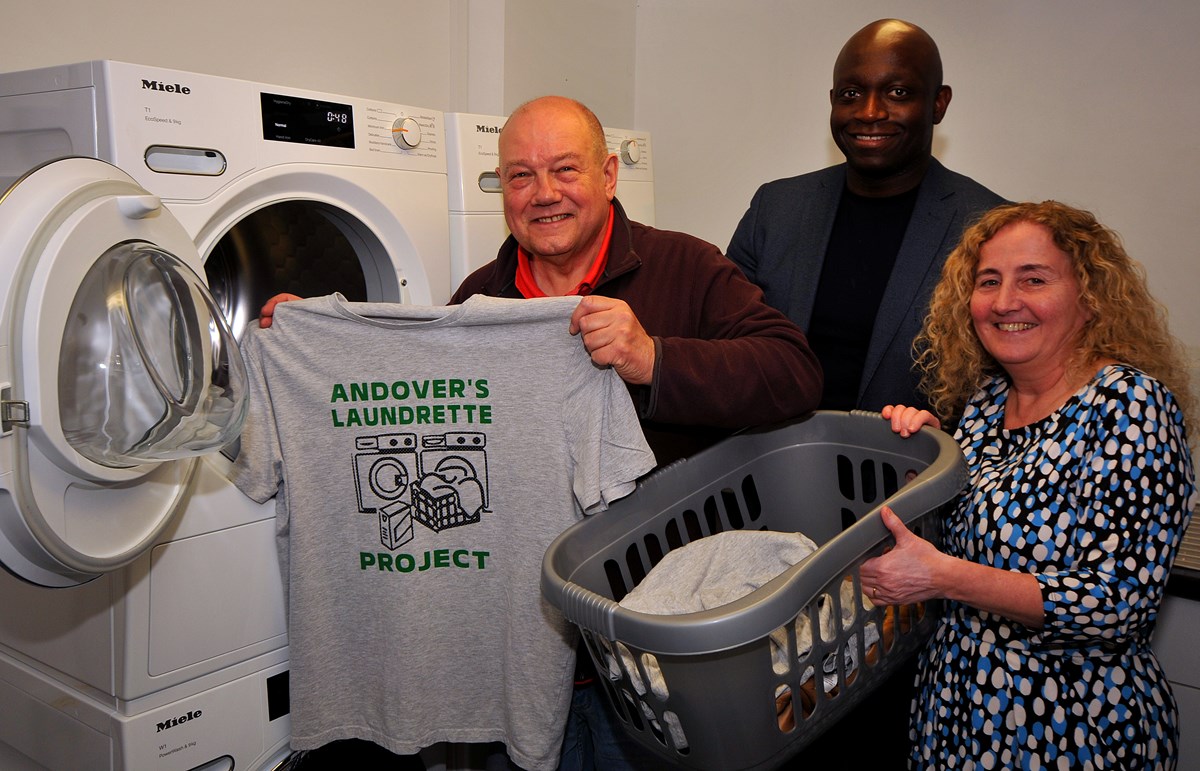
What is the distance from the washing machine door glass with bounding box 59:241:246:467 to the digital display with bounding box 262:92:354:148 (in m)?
0.39

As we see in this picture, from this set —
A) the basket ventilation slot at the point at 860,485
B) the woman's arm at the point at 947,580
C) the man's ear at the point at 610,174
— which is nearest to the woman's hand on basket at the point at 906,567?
the woman's arm at the point at 947,580

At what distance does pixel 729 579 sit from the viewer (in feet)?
4.65

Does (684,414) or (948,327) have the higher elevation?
(948,327)

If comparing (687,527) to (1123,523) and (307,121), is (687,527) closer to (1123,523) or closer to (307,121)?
(1123,523)

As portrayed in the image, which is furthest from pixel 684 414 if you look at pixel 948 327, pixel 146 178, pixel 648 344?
pixel 146 178

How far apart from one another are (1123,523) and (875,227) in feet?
2.95

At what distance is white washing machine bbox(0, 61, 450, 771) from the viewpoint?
1093 millimetres

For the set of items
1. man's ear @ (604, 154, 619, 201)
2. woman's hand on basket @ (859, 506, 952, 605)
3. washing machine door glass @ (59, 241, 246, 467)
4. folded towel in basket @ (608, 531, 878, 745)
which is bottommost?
folded towel in basket @ (608, 531, 878, 745)

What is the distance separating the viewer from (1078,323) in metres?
1.36

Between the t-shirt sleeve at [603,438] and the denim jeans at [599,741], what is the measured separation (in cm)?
47

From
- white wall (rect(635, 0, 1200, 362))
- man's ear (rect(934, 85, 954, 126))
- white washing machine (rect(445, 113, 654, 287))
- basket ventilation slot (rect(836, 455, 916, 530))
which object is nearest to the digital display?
white washing machine (rect(445, 113, 654, 287))

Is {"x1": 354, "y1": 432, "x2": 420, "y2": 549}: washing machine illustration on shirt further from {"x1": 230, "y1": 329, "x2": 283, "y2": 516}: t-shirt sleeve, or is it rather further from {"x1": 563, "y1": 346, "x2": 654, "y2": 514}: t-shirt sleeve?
{"x1": 563, "y1": 346, "x2": 654, "y2": 514}: t-shirt sleeve

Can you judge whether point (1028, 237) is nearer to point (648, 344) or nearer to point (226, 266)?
point (648, 344)

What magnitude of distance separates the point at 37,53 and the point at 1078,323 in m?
2.06
